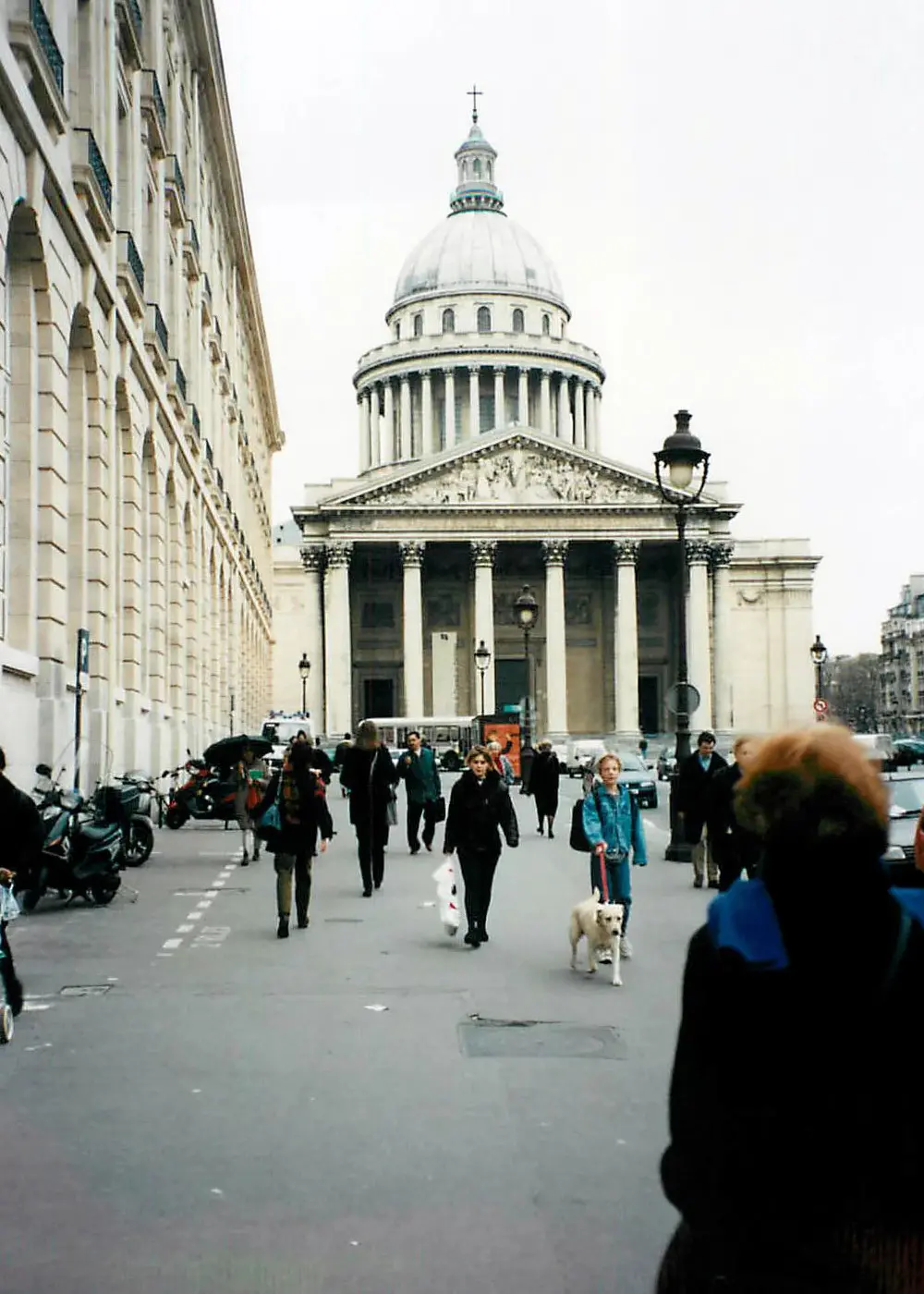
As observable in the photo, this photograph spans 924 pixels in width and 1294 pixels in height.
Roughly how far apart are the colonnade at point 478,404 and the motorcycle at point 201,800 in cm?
8472

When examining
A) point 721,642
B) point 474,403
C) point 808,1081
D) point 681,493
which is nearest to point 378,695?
point 721,642

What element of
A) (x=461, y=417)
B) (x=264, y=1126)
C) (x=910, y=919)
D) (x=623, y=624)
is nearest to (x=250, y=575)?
(x=623, y=624)

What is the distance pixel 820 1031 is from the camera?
2920 mm

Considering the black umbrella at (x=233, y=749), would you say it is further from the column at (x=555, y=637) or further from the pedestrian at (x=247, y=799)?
the column at (x=555, y=637)

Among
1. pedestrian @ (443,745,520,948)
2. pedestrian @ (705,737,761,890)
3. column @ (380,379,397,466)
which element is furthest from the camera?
column @ (380,379,397,466)

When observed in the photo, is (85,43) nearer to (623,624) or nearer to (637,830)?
(637,830)

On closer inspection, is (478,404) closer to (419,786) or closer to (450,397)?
(450,397)

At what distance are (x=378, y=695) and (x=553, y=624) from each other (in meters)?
12.4

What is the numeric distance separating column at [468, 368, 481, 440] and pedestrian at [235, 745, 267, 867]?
90.1 m

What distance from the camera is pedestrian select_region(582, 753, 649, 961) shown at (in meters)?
12.3

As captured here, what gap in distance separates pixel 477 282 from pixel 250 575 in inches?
2295

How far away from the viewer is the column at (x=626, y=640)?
293ft

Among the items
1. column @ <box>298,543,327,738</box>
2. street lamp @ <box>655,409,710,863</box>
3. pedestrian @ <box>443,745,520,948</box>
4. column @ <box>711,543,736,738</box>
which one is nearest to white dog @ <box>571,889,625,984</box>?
pedestrian @ <box>443,745,520,948</box>

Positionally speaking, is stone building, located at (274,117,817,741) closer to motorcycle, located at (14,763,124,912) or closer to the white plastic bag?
motorcycle, located at (14,763,124,912)
